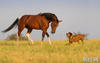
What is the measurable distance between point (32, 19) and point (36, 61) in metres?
8.60

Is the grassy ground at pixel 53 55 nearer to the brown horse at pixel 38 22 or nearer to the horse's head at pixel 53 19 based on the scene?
the horse's head at pixel 53 19

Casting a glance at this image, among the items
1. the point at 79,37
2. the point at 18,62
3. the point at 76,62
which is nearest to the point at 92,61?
the point at 76,62

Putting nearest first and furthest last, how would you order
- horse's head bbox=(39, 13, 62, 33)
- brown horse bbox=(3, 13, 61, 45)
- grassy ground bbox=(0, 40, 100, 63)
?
grassy ground bbox=(0, 40, 100, 63), horse's head bbox=(39, 13, 62, 33), brown horse bbox=(3, 13, 61, 45)

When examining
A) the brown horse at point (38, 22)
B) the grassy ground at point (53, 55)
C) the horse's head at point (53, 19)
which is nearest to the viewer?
the grassy ground at point (53, 55)

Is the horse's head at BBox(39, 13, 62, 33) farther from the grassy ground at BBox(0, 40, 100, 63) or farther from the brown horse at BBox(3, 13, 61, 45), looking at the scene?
the grassy ground at BBox(0, 40, 100, 63)

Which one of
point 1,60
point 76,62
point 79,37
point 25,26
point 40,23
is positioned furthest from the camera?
point 25,26

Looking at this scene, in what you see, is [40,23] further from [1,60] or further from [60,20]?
[1,60]

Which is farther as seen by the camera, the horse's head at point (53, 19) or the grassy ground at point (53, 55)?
the horse's head at point (53, 19)

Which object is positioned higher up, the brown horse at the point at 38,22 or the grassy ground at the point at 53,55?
the brown horse at the point at 38,22

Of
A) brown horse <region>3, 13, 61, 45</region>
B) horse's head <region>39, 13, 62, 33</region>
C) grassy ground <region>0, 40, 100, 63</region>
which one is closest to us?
grassy ground <region>0, 40, 100, 63</region>

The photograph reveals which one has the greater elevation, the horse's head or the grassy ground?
the horse's head

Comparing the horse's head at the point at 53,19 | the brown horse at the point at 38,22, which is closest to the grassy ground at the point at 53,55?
the horse's head at the point at 53,19

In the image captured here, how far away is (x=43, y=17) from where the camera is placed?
15023 mm

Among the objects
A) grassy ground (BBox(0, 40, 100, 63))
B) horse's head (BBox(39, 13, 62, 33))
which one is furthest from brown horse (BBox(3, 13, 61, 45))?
grassy ground (BBox(0, 40, 100, 63))
